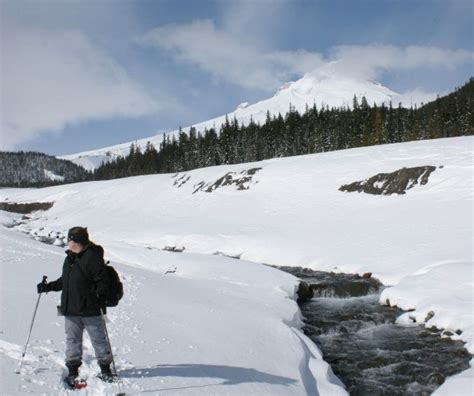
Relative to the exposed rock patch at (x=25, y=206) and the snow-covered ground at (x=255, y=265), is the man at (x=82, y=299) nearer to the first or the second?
the snow-covered ground at (x=255, y=265)

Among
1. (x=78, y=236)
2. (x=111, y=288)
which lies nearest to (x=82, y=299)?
(x=111, y=288)

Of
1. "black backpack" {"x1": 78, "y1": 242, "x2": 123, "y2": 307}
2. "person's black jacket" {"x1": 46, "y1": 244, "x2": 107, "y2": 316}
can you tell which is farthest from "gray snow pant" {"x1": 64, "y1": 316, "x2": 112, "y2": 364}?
"black backpack" {"x1": 78, "y1": 242, "x2": 123, "y2": 307}

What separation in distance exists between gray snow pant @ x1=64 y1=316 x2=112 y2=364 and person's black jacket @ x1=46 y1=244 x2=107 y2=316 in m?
0.15

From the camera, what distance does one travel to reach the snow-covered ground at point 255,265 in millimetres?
7918

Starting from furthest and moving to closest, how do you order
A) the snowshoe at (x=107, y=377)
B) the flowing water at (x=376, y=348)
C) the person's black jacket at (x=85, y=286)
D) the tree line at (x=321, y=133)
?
1. the tree line at (x=321, y=133)
2. the flowing water at (x=376, y=348)
3. the snowshoe at (x=107, y=377)
4. the person's black jacket at (x=85, y=286)

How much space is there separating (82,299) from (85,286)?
20 cm

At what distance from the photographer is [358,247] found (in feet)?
81.6

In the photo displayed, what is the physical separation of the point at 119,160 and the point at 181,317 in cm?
13753

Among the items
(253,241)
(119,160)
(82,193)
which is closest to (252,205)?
(253,241)

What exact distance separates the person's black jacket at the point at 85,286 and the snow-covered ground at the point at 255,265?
1.22m

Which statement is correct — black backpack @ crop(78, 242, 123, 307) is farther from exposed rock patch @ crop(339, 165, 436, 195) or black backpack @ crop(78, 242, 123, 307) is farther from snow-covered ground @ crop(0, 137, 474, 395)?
exposed rock patch @ crop(339, 165, 436, 195)

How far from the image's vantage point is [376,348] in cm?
1218

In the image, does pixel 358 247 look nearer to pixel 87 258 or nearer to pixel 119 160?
pixel 87 258

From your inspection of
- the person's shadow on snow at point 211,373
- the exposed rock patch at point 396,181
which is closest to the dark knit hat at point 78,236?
the person's shadow on snow at point 211,373
